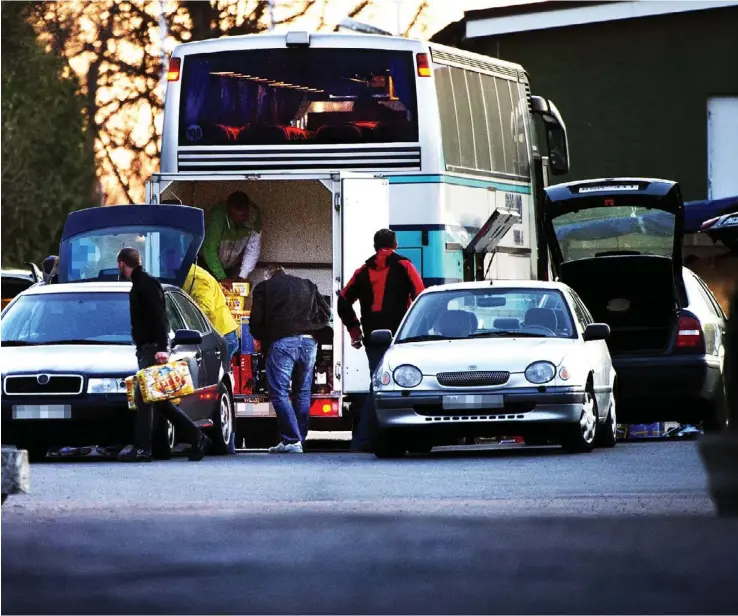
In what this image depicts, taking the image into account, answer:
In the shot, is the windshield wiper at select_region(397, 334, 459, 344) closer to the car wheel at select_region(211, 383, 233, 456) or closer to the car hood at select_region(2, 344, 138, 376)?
the car wheel at select_region(211, 383, 233, 456)

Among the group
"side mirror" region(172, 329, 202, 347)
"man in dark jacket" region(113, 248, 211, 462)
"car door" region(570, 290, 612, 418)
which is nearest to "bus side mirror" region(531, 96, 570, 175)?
"car door" region(570, 290, 612, 418)

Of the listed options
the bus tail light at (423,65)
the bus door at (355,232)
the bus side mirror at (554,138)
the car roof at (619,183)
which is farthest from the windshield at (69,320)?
the bus side mirror at (554,138)

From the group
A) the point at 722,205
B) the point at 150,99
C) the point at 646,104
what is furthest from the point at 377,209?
the point at 150,99

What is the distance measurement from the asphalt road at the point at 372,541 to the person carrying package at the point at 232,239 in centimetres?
667

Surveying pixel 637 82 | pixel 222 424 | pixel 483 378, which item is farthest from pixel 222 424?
pixel 637 82

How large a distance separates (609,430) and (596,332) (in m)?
1.35

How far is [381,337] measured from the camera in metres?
18.8

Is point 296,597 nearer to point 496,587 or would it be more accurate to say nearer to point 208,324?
point 496,587

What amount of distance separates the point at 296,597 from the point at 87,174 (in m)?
51.5

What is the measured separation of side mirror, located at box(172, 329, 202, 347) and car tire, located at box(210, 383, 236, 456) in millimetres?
1095

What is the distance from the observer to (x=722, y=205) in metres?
29.5

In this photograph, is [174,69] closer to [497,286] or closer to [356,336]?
[356,336]

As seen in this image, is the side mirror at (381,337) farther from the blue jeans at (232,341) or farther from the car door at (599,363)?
the blue jeans at (232,341)

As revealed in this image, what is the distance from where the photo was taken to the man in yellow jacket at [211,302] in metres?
21.1
